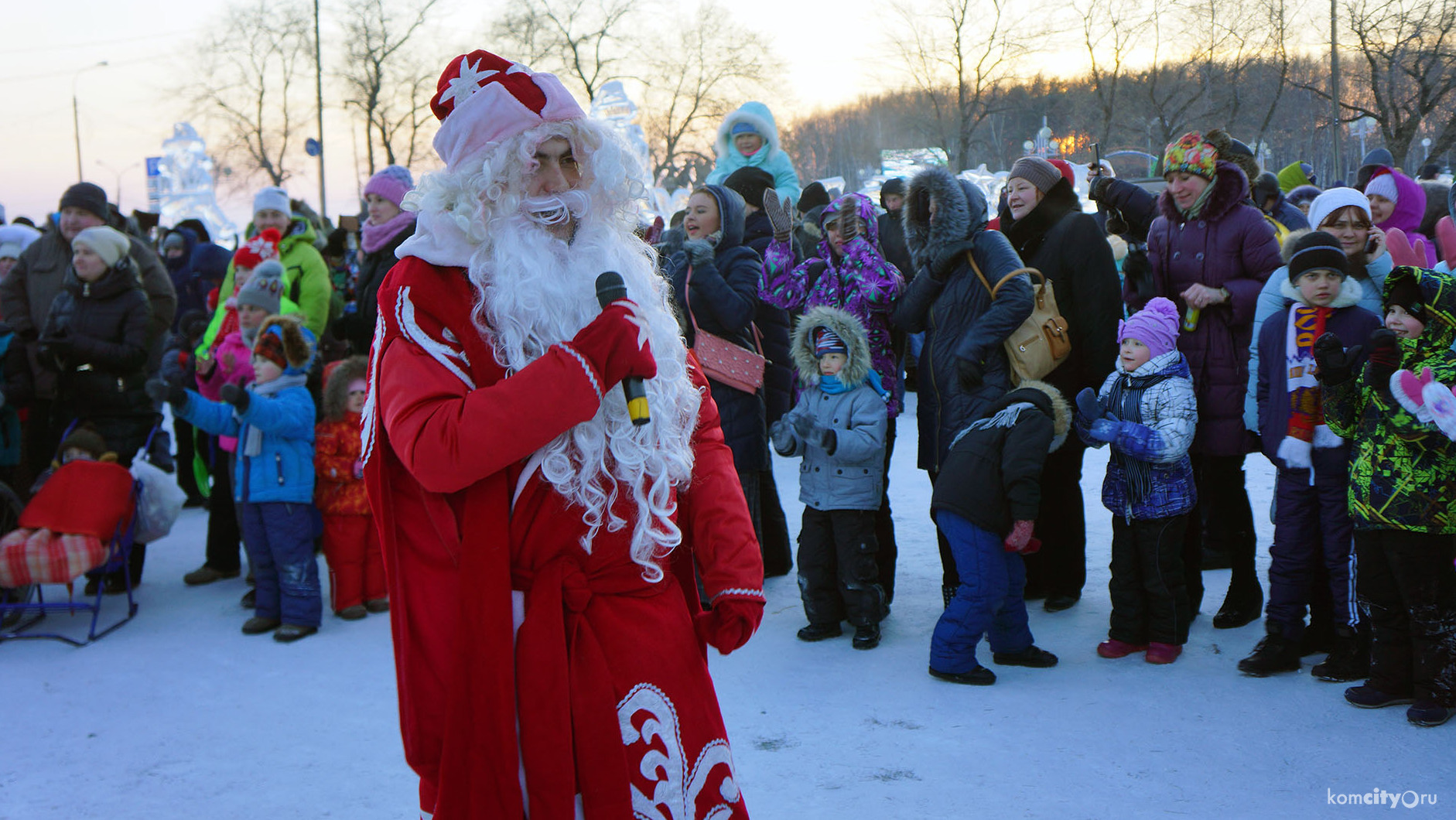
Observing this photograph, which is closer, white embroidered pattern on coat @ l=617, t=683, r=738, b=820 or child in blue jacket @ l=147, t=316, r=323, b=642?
white embroidered pattern on coat @ l=617, t=683, r=738, b=820

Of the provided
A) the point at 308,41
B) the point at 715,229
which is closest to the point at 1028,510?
the point at 715,229

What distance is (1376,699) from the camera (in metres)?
3.61

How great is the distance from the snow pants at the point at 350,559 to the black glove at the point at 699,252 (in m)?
2.05

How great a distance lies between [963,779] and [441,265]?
2326 mm

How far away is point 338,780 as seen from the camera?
3.48 meters

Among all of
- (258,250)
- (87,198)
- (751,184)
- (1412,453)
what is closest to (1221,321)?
(1412,453)

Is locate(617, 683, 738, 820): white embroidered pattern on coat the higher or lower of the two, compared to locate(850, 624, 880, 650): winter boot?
higher

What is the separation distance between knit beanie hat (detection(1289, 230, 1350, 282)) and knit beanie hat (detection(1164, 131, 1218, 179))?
0.70m

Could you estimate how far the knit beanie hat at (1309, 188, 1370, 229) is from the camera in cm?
430

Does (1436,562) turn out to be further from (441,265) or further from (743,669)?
(441,265)

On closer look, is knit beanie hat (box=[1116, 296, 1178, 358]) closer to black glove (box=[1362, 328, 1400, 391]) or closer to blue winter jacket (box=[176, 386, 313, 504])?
black glove (box=[1362, 328, 1400, 391])

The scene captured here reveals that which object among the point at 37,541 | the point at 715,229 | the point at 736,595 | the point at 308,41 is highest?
the point at 308,41

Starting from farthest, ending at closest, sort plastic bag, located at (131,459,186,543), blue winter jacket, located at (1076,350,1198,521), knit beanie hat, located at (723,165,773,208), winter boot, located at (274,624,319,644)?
knit beanie hat, located at (723,165,773,208) < plastic bag, located at (131,459,186,543) < winter boot, located at (274,624,319,644) < blue winter jacket, located at (1076,350,1198,521)

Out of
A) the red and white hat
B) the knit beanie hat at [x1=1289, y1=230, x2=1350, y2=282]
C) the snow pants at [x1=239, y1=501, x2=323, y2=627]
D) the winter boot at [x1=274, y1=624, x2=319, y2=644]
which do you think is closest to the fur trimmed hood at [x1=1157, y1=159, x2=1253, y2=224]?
the knit beanie hat at [x1=1289, y1=230, x2=1350, y2=282]
